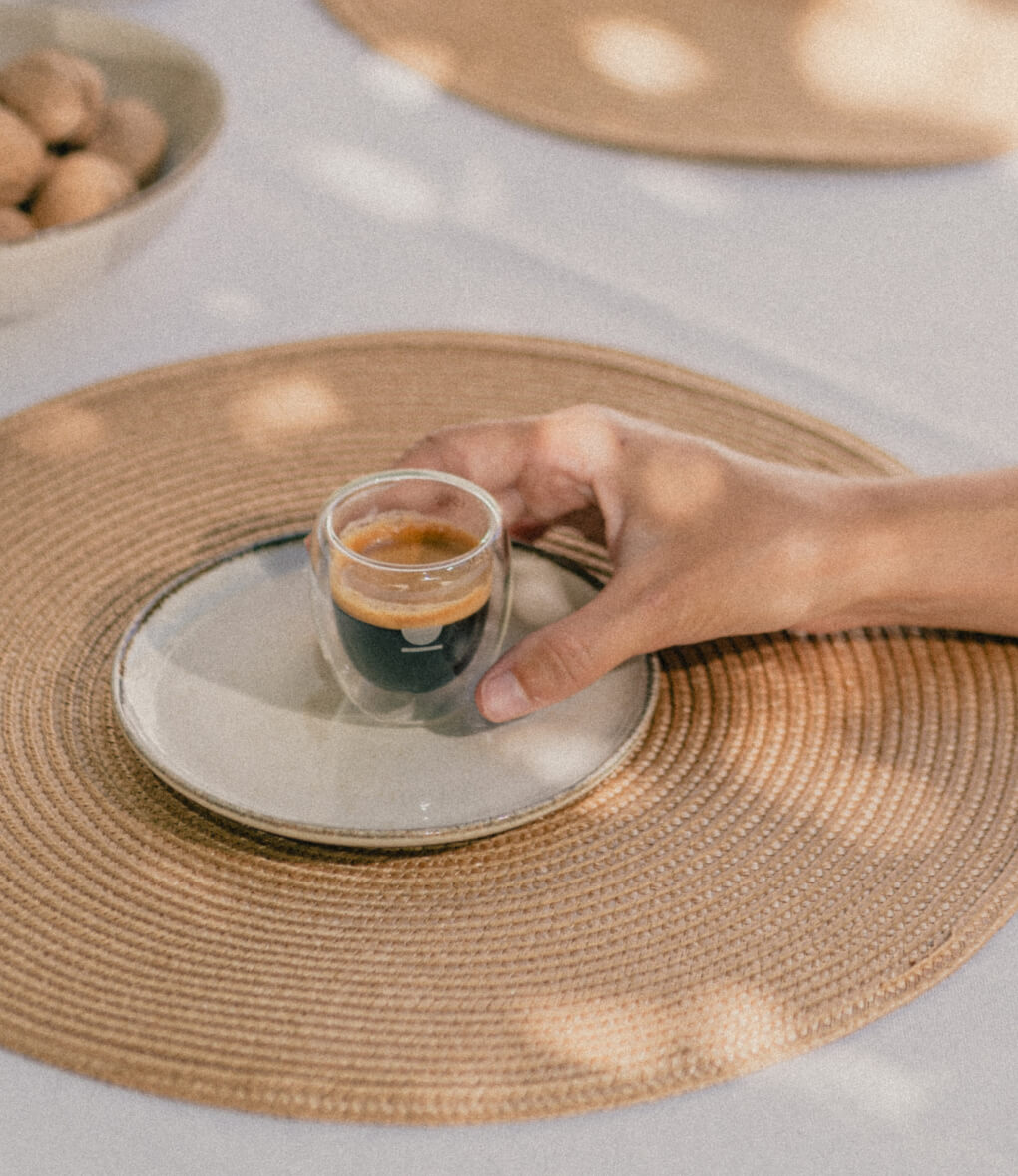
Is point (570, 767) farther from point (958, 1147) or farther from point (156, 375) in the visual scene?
Result: point (156, 375)

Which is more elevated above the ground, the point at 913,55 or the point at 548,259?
the point at 913,55

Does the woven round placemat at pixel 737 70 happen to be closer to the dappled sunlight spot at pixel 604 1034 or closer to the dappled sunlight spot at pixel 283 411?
the dappled sunlight spot at pixel 283 411

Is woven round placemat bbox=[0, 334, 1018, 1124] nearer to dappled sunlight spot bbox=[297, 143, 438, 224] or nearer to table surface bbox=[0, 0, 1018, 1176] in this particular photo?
table surface bbox=[0, 0, 1018, 1176]

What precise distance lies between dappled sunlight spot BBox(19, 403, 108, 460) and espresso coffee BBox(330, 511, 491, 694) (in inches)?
9.1

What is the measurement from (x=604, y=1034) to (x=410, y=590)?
0.68 feet

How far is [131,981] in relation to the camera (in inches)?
20.9

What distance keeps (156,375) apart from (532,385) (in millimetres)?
227

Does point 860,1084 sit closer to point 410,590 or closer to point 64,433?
point 410,590

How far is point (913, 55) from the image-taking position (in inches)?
46.6

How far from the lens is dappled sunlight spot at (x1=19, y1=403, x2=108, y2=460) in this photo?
800 millimetres

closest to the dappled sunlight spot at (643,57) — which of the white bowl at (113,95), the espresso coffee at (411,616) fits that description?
the white bowl at (113,95)

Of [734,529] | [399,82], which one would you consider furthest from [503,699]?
[399,82]

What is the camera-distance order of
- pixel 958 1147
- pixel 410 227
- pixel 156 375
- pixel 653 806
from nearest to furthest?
pixel 958 1147 < pixel 653 806 < pixel 156 375 < pixel 410 227

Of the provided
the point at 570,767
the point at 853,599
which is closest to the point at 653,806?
the point at 570,767
